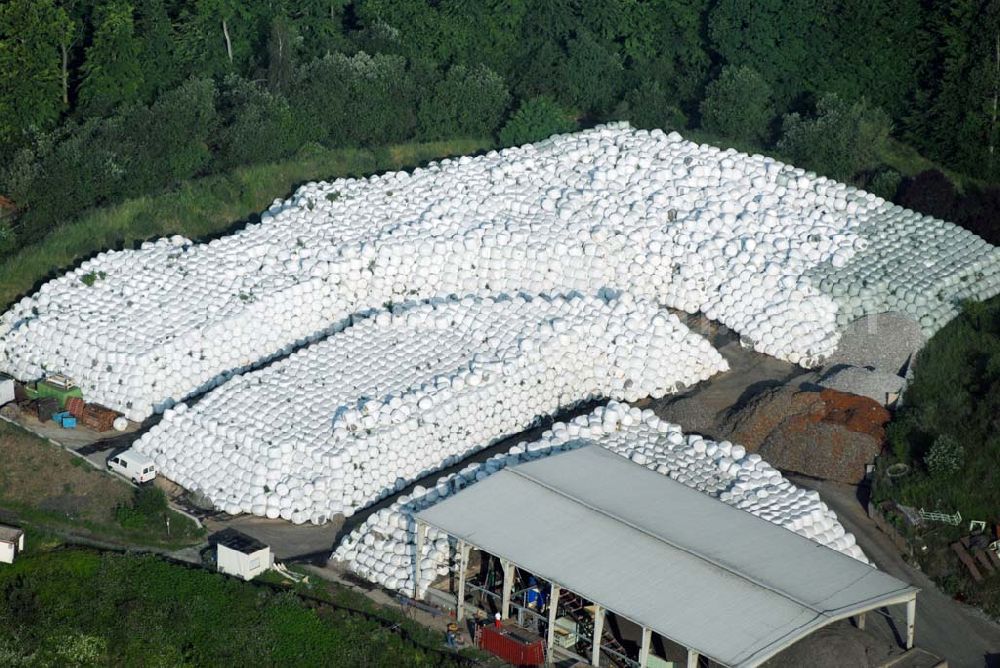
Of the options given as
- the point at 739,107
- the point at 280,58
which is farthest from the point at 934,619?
the point at 280,58

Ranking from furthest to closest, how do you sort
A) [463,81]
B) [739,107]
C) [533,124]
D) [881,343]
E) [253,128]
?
[463,81] < [739,107] < [533,124] < [253,128] < [881,343]

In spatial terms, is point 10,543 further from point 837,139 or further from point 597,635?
point 837,139

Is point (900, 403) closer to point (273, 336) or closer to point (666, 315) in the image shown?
point (666, 315)

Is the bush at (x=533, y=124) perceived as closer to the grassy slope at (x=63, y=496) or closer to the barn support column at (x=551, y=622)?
the grassy slope at (x=63, y=496)

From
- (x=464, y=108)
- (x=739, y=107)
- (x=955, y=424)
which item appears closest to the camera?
(x=955, y=424)

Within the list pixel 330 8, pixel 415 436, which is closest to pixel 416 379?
pixel 415 436

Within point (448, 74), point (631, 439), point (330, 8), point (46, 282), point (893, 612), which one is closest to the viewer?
point (893, 612)

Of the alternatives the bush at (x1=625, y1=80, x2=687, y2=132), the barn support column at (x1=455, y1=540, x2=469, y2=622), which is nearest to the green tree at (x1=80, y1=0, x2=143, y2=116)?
the bush at (x1=625, y1=80, x2=687, y2=132)
